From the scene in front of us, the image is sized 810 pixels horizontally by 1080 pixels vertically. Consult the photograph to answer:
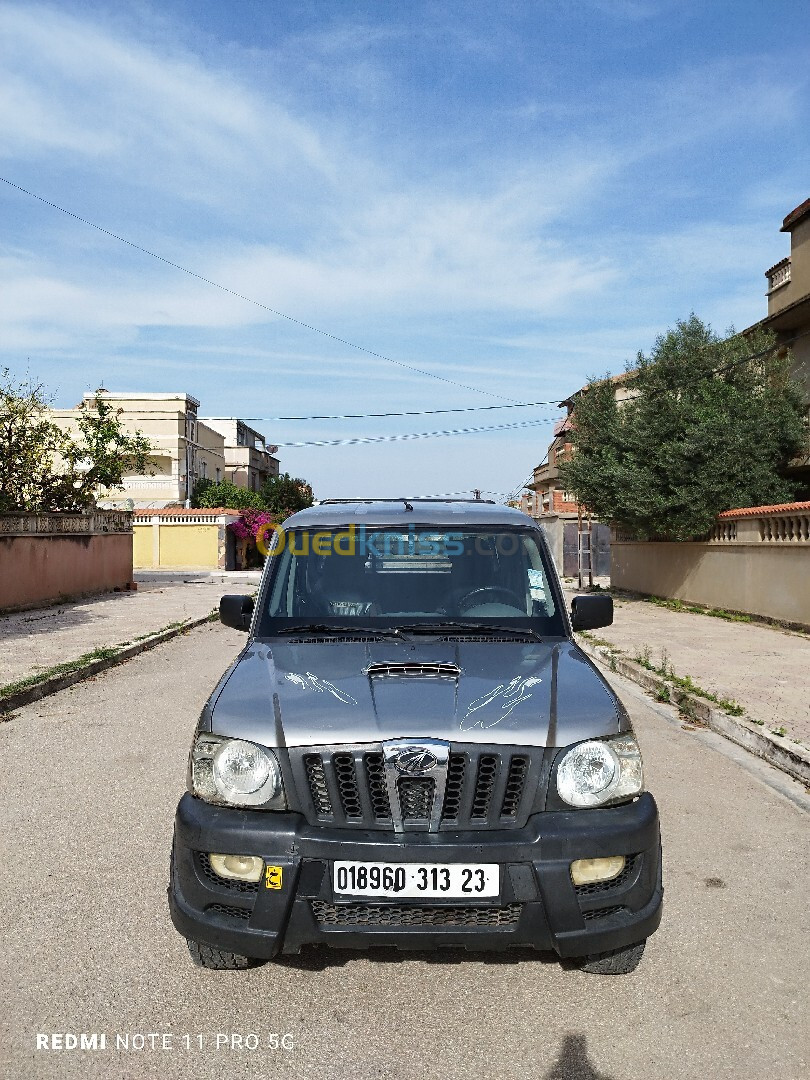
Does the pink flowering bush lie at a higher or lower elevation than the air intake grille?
higher

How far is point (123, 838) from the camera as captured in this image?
193 inches

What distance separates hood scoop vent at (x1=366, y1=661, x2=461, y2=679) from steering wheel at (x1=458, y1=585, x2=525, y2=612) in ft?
2.96

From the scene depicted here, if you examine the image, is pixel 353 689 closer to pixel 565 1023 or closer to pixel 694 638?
pixel 565 1023

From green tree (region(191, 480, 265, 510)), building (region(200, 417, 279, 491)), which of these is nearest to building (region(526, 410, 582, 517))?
green tree (region(191, 480, 265, 510))

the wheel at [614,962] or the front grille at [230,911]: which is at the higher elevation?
the front grille at [230,911]

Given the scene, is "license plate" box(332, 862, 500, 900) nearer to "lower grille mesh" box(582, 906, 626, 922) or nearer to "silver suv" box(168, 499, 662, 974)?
"silver suv" box(168, 499, 662, 974)

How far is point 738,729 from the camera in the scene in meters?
7.77

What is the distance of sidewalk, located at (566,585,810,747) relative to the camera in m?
8.51

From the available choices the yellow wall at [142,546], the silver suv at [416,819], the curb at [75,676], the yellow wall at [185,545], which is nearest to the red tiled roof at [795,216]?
the curb at [75,676]

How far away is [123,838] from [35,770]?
1.85 meters

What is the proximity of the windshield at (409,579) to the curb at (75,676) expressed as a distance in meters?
5.11

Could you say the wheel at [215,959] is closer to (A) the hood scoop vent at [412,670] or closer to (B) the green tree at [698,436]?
(A) the hood scoop vent at [412,670]

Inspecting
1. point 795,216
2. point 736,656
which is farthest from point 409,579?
point 795,216

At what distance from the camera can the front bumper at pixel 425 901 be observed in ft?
9.69
